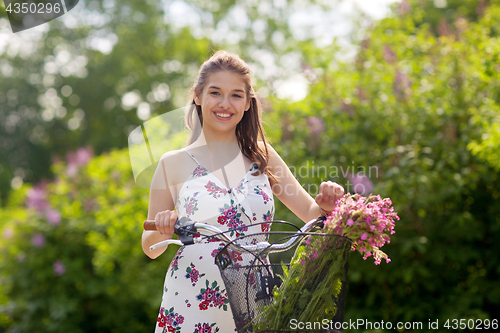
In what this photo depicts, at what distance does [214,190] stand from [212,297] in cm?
45

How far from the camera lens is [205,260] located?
2012mm

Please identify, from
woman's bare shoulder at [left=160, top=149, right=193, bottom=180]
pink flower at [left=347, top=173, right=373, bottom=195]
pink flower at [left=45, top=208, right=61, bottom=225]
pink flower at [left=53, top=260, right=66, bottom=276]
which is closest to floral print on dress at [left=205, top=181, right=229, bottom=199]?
woman's bare shoulder at [left=160, top=149, right=193, bottom=180]

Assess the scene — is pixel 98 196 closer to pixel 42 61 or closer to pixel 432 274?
pixel 432 274

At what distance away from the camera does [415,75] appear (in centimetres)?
485

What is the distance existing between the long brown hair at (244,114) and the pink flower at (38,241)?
17.7 feet

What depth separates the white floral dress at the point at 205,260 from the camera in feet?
6.42

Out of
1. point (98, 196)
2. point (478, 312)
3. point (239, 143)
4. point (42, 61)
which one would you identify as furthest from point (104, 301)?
point (42, 61)

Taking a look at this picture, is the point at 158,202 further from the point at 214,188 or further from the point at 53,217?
the point at 53,217

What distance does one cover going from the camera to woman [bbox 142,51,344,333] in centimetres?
197

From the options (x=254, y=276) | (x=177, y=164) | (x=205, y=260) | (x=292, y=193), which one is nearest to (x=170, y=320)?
(x=205, y=260)

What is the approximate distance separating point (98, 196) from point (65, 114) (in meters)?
16.7

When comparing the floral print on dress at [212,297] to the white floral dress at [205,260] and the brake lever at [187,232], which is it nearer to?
the white floral dress at [205,260]

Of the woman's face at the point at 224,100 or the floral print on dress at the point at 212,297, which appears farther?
the woman's face at the point at 224,100

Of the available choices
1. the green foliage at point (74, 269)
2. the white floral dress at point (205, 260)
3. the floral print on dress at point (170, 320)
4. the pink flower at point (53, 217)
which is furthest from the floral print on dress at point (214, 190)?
the pink flower at point (53, 217)
